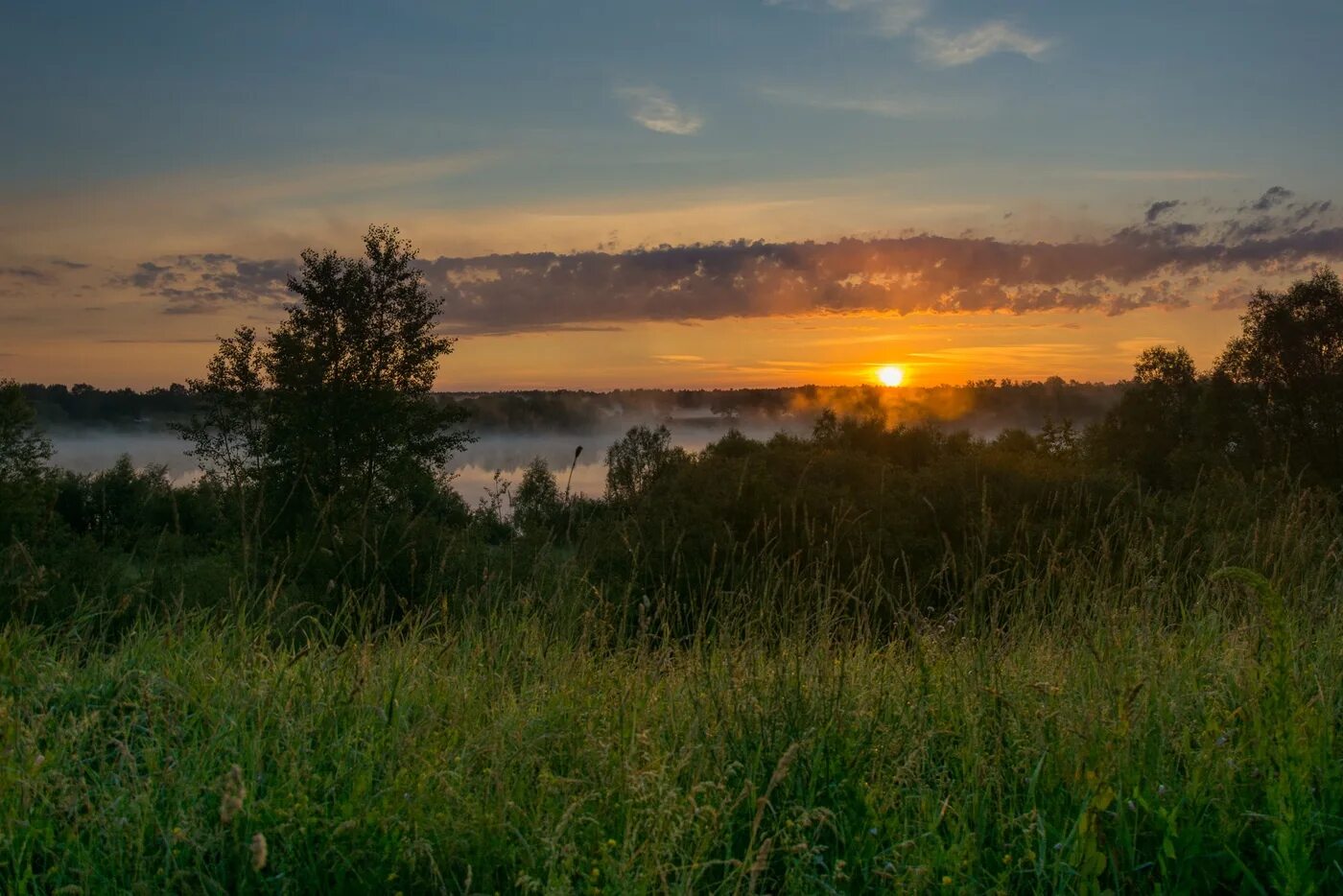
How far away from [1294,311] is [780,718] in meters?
35.8

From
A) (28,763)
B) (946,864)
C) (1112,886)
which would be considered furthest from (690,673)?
(28,763)

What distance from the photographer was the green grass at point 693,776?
3.53 meters

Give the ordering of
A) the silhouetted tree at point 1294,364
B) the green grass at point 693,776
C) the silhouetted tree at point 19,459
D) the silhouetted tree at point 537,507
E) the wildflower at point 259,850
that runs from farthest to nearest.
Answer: the silhouetted tree at point 1294,364
the silhouetted tree at point 19,459
the silhouetted tree at point 537,507
the green grass at point 693,776
the wildflower at point 259,850

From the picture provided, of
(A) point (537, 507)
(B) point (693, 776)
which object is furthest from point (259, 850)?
(A) point (537, 507)

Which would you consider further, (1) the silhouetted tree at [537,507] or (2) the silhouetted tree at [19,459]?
(2) the silhouetted tree at [19,459]

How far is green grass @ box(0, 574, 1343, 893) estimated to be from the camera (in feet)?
11.6

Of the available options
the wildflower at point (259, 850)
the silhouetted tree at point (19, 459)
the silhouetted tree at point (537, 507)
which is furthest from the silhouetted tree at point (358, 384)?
the wildflower at point (259, 850)

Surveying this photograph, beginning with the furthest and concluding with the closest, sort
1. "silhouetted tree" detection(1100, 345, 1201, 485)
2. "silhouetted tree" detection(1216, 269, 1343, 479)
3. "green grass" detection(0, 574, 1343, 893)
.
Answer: "silhouetted tree" detection(1100, 345, 1201, 485)
"silhouetted tree" detection(1216, 269, 1343, 479)
"green grass" detection(0, 574, 1343, 893)

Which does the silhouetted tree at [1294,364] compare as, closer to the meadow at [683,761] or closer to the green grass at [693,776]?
the meadow at [683,761]

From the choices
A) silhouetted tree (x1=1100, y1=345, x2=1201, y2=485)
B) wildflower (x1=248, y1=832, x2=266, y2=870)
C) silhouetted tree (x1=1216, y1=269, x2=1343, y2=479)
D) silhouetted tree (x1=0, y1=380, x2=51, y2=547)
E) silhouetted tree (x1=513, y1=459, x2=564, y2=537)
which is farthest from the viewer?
silhouetted tree (x1=1100, y1=345, x2=1201, y2=485)

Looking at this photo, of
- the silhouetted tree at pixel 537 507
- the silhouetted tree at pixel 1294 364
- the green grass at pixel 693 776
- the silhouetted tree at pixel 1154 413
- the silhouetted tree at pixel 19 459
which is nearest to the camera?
the green grass at pixel 693 776

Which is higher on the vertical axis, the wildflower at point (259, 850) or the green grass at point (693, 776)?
the wildflower at point (259, 850)

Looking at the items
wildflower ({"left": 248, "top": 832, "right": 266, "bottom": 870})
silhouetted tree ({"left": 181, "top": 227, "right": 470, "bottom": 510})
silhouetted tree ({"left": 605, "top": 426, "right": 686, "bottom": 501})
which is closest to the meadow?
wildflower ({"left": 248, "top": 832, "right": 266, "bottom": 870})

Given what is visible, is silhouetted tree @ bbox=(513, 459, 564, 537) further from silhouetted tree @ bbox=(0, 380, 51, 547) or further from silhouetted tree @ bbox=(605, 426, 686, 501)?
silhouetted tree @ bbox=(0, 380, 51, 547)
